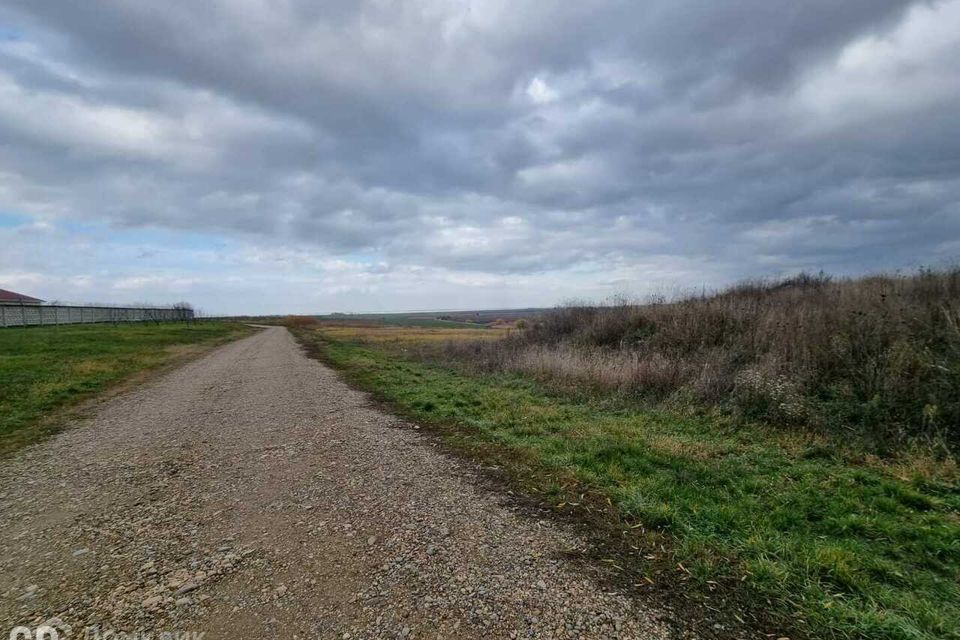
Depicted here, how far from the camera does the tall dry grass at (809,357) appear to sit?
7.11 metres

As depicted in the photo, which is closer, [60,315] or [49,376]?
[49,376]

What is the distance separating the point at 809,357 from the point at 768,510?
21.4 feet

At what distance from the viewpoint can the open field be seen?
3.10 m

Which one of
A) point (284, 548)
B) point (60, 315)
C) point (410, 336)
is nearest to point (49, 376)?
point (284, 548)

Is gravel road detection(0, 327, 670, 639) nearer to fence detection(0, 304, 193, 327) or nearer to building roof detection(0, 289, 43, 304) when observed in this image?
fence detection(0, 304, 193, 327)

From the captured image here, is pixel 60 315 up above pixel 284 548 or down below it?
above

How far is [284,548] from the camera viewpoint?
3857mm

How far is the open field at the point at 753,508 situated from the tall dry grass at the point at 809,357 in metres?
0.95

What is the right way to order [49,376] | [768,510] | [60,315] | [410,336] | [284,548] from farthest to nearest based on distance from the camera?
[410,336] < [60,315] < [49,376] < [768,510] < [284,548]

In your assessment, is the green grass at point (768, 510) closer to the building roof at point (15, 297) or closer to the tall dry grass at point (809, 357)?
the tall dry grass at point (809, 357)

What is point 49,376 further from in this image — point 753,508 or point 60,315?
point 60,315

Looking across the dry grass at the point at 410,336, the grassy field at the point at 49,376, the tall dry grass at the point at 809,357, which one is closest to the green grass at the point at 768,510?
the tall dry grass at the point at 809,357

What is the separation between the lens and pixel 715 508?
4.50m

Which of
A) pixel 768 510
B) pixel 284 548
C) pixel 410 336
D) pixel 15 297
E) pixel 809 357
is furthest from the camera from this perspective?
pixel 15 297
